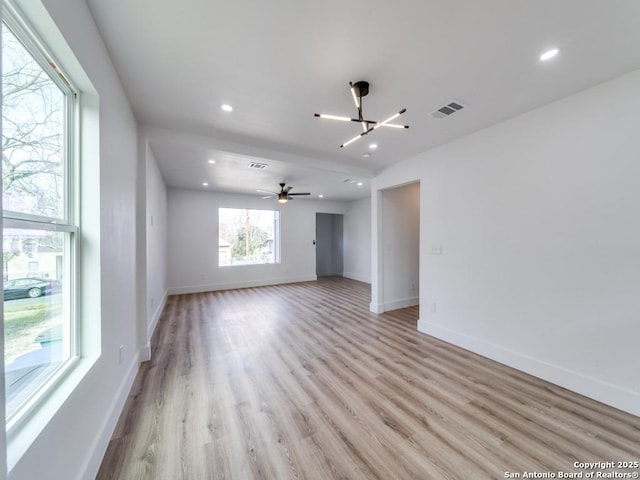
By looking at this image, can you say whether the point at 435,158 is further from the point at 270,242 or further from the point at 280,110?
the point at 270,242

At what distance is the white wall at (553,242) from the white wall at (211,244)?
4945mm

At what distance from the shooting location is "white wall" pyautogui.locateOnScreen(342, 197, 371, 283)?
25.5 ft

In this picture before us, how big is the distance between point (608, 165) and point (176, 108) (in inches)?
158

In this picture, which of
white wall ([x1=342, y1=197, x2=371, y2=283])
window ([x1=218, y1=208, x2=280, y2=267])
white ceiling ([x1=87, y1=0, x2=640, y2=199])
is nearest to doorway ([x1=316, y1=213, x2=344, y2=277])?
white wall ([x1=342, y1=197, x2=371, y2=283])

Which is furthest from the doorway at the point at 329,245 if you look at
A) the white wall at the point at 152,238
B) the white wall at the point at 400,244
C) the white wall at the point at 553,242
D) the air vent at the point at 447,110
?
the air vent at the point at 447,110

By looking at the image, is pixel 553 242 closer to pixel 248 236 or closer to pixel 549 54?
pixel 549 54

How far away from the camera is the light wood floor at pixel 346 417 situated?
1.55m

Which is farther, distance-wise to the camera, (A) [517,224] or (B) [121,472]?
(A) [517,224]

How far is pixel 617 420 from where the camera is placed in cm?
193

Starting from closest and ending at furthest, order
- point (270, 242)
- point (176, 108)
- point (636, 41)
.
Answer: point (636, 41) < point (176, 108) < point (270, 242)

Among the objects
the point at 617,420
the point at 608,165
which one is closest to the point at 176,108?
the point at 608,165

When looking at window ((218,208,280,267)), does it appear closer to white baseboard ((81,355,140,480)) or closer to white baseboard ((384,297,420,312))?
white baseboard ((384,297,420,312))

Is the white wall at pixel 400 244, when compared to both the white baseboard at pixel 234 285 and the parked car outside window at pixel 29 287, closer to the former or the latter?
the white baseboard at pixel 234 285

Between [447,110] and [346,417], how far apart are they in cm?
300
